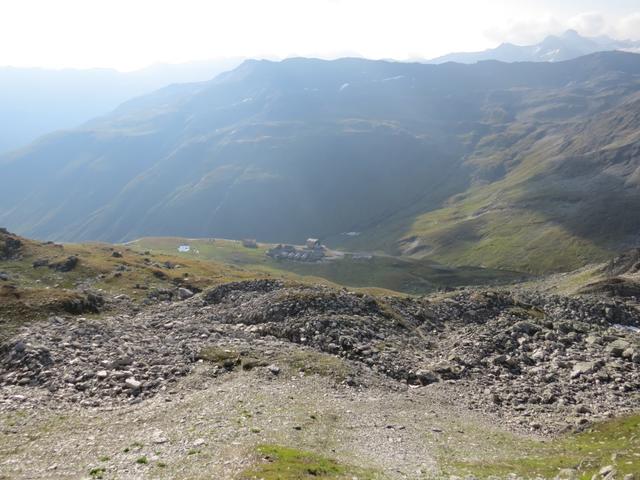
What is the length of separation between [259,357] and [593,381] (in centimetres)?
2746

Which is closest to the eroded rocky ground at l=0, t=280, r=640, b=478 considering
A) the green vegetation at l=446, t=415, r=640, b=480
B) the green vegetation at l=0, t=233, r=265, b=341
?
the green vegetation at l=446, t=415, r=640, b=480

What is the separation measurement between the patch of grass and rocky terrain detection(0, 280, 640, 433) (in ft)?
47.9

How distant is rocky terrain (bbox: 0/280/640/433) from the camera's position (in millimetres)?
38438

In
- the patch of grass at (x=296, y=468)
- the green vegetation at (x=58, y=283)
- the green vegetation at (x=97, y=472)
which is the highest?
the patch of grass at (x=296, y=468)

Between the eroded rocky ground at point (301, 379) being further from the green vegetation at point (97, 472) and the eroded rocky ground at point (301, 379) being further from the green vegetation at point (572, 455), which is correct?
the green vegetation at point (572, 455)

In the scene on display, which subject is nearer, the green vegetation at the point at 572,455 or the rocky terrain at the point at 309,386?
the green vegetation at the point at 572,455

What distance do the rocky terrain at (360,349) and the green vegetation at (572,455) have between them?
2293 millimetres

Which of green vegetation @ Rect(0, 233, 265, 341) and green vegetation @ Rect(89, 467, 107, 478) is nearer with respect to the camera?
green vegetation @ Rect(89, 467, 107, 478)

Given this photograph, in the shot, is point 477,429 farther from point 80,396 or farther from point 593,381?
point 80,396

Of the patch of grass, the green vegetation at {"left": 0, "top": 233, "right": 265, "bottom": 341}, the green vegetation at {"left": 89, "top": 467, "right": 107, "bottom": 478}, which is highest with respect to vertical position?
the patch of grass

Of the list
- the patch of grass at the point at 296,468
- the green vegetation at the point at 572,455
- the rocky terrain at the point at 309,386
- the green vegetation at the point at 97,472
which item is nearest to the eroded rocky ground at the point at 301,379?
the rocky terrain at the point at 309,386

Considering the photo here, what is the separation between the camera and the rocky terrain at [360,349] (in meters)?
38.4

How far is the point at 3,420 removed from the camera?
31828mm

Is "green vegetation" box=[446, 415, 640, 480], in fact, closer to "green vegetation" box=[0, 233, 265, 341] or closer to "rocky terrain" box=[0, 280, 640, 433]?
"rocky terrain" box=[0, 280, 640, 433]
